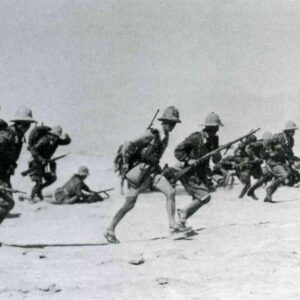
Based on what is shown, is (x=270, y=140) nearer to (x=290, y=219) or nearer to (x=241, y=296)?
(x=290, y=219)

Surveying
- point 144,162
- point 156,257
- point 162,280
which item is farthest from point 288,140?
point 162,280

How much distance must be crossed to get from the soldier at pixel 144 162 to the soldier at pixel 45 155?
6.36 meters

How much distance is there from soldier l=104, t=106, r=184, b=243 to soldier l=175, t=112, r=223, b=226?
39 centimetres

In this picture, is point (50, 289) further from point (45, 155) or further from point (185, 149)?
point (45, 155)

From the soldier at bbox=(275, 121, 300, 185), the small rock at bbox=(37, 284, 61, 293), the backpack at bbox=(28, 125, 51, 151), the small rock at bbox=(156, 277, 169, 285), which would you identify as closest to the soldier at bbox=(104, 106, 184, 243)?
the small rock at bbox=(156, 277, 169, 285)

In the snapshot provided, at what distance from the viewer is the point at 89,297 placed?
5.67m

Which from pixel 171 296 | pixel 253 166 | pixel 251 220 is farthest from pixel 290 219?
pixel 253 166

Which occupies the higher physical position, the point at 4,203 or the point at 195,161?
the point at 195,161

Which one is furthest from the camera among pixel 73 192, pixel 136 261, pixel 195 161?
pixel 73 192

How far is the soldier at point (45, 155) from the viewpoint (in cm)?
1476

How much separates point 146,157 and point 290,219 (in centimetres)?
279

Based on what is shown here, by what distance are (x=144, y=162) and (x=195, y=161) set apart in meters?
0.84

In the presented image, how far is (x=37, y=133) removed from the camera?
14.6m

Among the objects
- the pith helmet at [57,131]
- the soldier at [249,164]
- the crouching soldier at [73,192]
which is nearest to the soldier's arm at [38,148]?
the pith helmet at [57,131]
